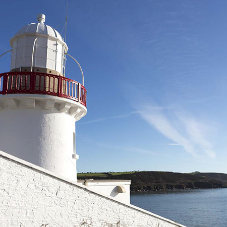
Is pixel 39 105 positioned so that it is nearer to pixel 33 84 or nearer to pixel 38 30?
pixel 33 84

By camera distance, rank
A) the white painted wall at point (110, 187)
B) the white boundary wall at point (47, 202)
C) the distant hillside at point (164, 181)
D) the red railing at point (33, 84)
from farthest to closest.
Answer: the distant hillside at point (164, 181), the white painted wall at point (110, 187), the red railing at point (33, 84), the white boundary wall at point (47, 202)

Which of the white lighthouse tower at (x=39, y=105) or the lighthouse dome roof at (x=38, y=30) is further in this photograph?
the lighthouse dome roof at (x=38, y=30)

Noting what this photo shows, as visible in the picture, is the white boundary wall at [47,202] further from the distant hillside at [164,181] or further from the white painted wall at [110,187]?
the distant hillside at [164,181]

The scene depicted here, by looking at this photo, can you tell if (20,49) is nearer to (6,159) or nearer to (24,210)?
(6,159)

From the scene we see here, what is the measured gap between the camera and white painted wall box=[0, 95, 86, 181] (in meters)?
8.62

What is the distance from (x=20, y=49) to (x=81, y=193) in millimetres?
5822

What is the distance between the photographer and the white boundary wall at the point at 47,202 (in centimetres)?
564

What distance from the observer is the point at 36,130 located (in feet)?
28.9

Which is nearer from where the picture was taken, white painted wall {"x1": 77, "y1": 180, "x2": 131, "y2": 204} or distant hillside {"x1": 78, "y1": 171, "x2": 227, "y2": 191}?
white painted wall {"x1": 77, "y1": 180, "x2": 131, "y2": 204}

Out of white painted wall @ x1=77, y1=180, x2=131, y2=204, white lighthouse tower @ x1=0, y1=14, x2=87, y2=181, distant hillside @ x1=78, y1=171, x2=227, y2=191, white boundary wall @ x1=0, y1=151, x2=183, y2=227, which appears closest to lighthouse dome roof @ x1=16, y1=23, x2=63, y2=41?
white lighthouse tower @ x1=0, y1=14, x2=87, y2=181

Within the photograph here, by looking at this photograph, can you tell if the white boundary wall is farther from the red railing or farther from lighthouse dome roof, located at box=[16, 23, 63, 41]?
lighthouse dome roof, located at box=[16, 23, 63, 41]

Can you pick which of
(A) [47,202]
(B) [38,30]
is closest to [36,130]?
(A) [47,202]

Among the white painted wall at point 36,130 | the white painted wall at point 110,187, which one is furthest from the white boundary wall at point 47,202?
the white painted wall at point 110,187

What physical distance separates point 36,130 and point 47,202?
10.6 ft
